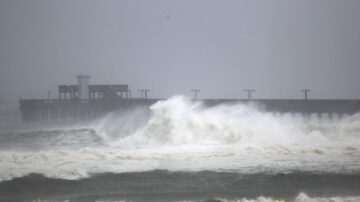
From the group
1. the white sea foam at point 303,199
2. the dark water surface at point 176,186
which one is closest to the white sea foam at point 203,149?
the dark water surface at point 176,186

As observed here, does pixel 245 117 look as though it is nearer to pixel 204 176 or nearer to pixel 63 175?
pixel 204 176

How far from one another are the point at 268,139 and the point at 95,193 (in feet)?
23.1

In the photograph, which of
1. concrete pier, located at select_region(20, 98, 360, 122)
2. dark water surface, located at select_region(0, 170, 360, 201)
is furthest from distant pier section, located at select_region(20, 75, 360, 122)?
dark water surface, located at select_region(0, 170, 360, 201)

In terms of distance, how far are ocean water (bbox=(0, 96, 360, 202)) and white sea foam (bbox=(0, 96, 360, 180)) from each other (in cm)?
3

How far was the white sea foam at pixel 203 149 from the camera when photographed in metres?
8.34

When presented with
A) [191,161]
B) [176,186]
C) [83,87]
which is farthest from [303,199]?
[83,87]

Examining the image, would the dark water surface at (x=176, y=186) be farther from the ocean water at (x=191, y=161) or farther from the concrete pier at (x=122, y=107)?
the concrete pier at (x=122, y=107)

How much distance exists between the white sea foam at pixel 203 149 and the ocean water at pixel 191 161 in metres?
0.03

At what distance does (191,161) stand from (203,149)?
1639 mm

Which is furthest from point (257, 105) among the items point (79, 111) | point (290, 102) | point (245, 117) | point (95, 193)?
point (95, 193)

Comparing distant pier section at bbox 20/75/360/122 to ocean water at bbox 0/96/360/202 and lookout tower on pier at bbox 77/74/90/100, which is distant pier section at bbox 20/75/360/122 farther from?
ocean water at bbox 0/96/360/202

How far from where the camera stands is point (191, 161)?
29.7 ft

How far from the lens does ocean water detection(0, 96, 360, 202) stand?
20.7 feet

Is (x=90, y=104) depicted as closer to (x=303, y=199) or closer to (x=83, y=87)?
(x=83, y=87)
